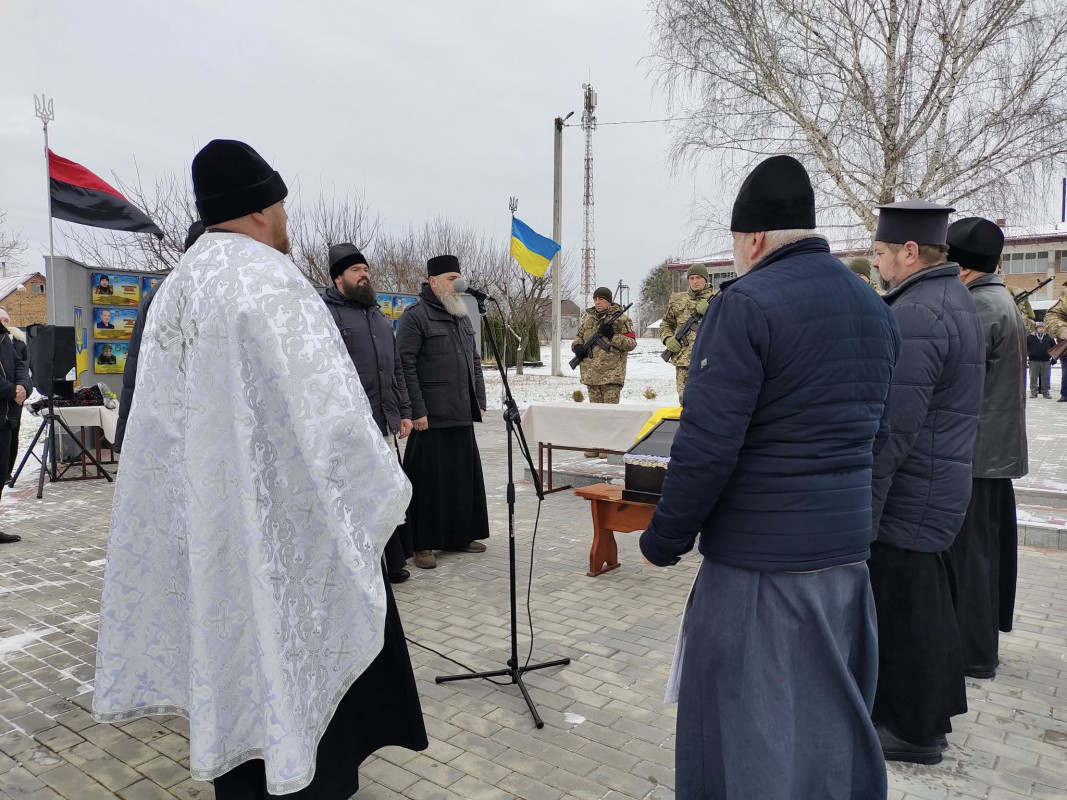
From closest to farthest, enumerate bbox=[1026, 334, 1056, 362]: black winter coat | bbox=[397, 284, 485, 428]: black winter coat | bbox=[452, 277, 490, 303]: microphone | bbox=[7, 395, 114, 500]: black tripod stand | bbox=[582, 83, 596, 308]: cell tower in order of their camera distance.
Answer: bbox=[452, 277, 490, 303]: microphone < bbox=[397, 284, 485, 428]: black winter coat < bbox=[7, 395, 114, 500]: black tripod stand < bbox=[1026, 334, 1056, 362]: black winter coat < bbox=[582, 83, 596, 308]: cell tower

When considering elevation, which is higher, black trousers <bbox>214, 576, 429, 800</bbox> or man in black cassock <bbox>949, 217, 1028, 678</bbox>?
man in black cassock <bbox>949, 217, 1028, 678</bbox>

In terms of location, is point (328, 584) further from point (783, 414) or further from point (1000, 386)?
point (1000, 386)

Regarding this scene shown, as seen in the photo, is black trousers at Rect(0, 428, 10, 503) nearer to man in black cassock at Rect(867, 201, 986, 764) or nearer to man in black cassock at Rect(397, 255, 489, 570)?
man in black cassock at Rect(397, 255, 489, 570)

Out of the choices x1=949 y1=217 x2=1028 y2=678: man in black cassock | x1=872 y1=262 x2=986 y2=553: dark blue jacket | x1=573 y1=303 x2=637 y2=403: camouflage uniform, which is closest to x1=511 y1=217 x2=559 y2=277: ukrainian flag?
x1=949 y1=217 x2=1028 y2=678: man in black cassock

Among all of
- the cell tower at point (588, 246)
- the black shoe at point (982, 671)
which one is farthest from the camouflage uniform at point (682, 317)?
the cell tower at point (588, 246)

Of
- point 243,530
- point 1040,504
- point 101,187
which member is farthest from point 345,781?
point 101,187

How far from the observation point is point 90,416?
29.7 feet

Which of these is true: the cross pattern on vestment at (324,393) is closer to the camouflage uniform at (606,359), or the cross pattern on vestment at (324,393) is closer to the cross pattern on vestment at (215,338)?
the cross pattern on vestment at (215,338)

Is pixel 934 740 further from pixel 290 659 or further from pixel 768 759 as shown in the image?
pixel 290 659

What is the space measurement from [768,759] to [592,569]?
136 inches

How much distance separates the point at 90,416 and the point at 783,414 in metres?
9.31

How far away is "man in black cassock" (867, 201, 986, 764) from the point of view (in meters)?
2.85

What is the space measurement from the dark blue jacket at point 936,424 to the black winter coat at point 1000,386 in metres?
0.79

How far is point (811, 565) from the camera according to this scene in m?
1.98
